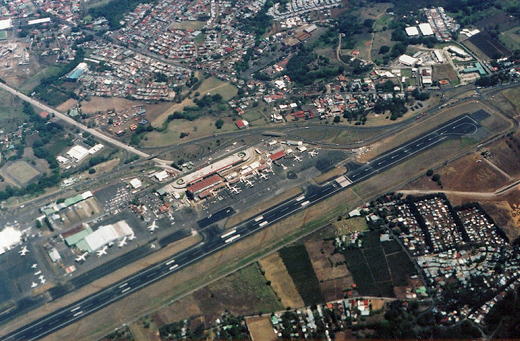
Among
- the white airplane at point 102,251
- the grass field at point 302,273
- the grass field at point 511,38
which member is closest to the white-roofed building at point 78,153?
the white airplane at point 102,251

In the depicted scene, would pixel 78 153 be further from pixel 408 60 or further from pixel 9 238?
pixel 408 60

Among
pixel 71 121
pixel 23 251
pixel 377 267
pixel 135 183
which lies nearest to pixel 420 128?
pixel 377 267

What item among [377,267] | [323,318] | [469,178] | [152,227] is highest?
[469,178]

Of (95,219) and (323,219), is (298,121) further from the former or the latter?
(95,219)

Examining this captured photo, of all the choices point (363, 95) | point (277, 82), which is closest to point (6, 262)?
point (277, 82)

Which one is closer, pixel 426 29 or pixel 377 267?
pixel 377 267
